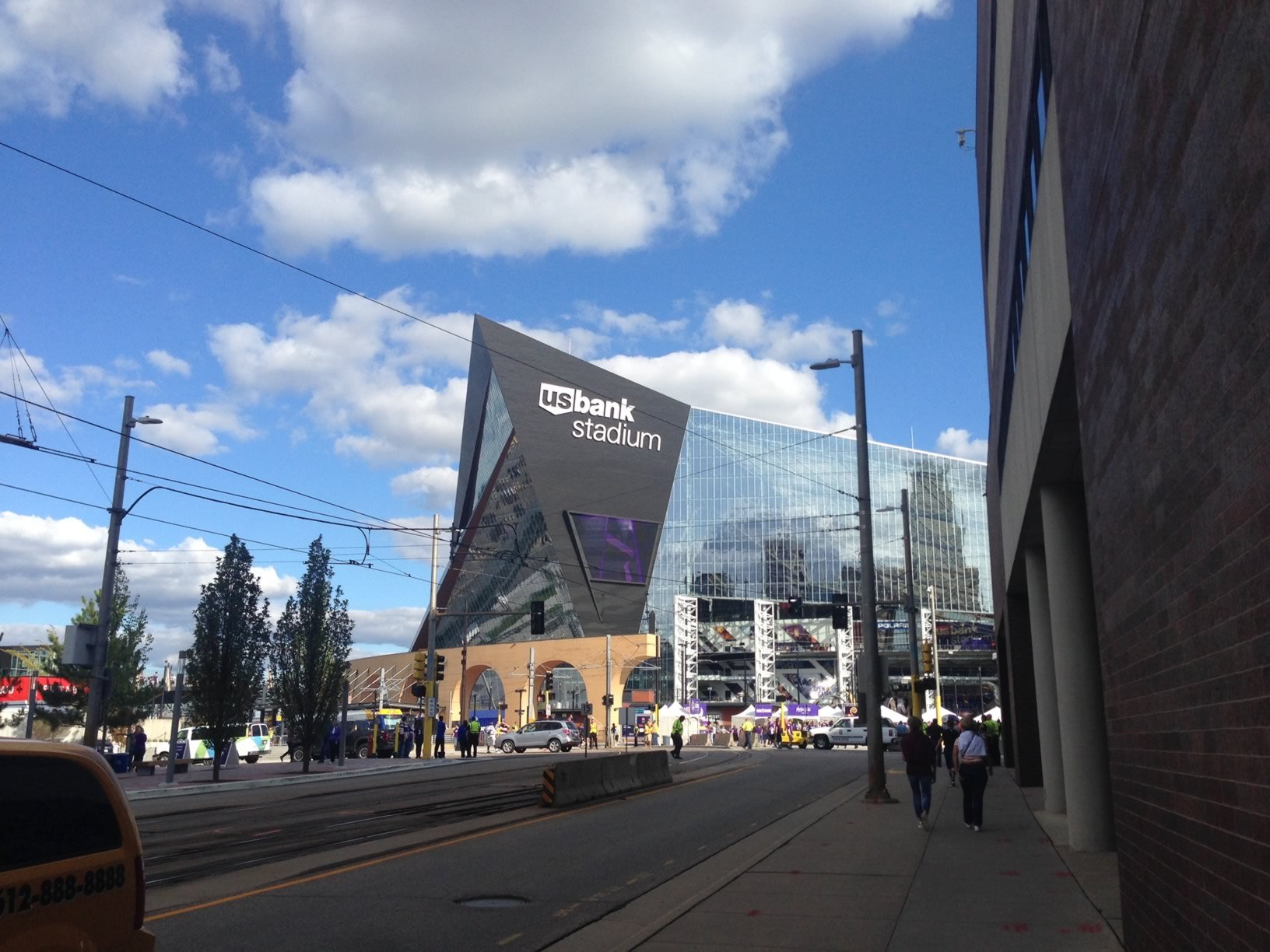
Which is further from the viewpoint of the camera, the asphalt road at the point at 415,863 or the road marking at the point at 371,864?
the road marking at the point at 371,864

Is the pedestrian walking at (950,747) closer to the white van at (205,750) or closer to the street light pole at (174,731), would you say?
the street light pole at (174,731)

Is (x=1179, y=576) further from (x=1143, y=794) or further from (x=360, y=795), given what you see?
(x=360, y=795)

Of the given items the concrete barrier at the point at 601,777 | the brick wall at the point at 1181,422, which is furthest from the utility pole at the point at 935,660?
the brick wall at the point at 1181,422

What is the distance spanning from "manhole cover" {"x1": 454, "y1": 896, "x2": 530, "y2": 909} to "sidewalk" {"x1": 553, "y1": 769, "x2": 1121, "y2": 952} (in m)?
1.13

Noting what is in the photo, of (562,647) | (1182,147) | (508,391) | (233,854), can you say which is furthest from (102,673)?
(508,391)

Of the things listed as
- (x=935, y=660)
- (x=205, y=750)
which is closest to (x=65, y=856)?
(x=935, y=660)

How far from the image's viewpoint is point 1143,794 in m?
7.05

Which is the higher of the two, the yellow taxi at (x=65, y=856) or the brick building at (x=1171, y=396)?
the brick building at (x=1171, y=396)

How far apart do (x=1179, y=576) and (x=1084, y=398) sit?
9.31ft

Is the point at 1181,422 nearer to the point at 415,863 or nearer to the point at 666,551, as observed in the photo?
the point at 415,863

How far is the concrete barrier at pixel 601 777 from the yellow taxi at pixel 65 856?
52.2 feet

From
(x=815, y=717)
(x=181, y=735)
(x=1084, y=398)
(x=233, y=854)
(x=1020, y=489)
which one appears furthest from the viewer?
(x=815, y=717)

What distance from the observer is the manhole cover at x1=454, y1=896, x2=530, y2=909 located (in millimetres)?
10203

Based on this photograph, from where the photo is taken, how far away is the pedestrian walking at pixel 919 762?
16203 mm
